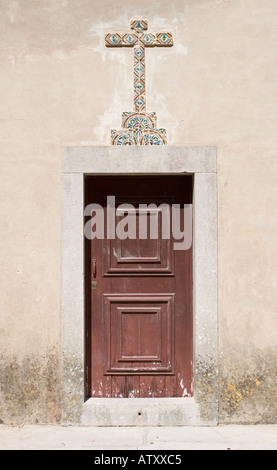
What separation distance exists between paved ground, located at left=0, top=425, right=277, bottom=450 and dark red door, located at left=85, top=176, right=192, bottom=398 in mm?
365

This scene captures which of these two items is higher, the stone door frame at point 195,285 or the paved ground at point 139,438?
the stone door frame at point 195,285

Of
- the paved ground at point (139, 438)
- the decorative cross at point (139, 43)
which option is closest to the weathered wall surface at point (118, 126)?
the decorative cross at point (139, 43)

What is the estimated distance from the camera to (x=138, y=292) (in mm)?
4094

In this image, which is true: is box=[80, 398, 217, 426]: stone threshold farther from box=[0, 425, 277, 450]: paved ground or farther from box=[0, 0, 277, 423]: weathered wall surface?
box=[0, 0, 277, 423]: weathered wall surface

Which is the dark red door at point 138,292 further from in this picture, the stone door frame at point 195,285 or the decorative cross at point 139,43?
the decorative cross at point 139,43

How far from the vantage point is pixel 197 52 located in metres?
3.96

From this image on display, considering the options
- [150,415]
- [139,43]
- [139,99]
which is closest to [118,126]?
[139,99]

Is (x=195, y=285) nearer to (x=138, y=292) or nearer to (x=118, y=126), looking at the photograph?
(x=138, y=292)

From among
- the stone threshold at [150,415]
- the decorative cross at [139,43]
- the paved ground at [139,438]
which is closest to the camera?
the paved ground at [139,438]

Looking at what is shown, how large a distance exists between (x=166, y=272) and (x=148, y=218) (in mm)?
477

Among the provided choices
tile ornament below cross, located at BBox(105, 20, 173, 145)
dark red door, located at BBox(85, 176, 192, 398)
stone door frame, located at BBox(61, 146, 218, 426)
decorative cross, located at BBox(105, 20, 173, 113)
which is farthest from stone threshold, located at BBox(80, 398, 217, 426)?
decorative cross, located at BBox(105, 20, 173, 113)

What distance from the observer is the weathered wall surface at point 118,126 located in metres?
3.94

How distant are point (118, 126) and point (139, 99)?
278mm

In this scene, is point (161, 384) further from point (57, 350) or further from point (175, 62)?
point (175, 62)
